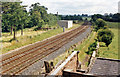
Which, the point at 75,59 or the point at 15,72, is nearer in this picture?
the point at 75,59

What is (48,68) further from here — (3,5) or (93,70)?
(3,5)

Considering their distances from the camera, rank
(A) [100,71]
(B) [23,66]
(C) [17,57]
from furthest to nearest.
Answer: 1. (C) [17,57]
2. (B) [23,66]
3. (A) [100,71]

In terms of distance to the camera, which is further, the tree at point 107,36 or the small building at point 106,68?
the tree at point 107,36

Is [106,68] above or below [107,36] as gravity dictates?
below

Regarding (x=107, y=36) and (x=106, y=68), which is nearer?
(x=106, y=68)

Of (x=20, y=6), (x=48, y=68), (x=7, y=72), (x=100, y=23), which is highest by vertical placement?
(x=20, y=6)

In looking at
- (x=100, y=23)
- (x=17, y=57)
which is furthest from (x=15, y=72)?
(x=100, y=23)

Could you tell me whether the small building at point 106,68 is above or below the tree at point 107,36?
below

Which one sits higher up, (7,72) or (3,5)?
(3,5)

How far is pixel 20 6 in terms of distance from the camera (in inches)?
1005

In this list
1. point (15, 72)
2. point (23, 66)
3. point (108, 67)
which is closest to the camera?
point (108, 67)

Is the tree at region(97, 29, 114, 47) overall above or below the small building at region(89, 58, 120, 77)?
above

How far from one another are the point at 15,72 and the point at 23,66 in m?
1.29

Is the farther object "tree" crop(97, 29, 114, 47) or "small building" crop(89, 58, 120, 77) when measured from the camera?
"tree" crop(97, 29, 114, 47)
